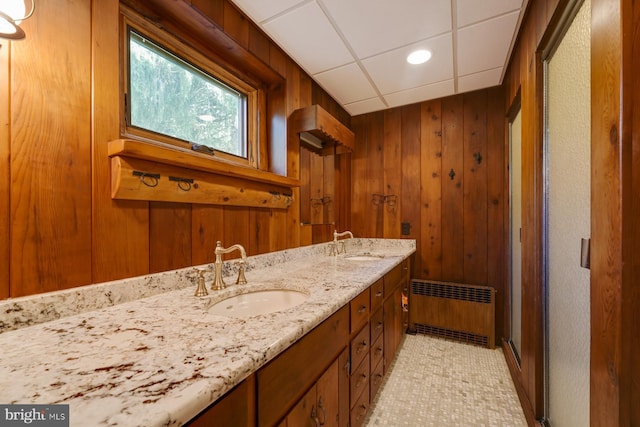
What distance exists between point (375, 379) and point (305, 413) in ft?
2.73

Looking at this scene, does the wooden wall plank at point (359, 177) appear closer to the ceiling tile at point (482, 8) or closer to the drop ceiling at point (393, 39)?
the drop ceiling at point (393, 39)

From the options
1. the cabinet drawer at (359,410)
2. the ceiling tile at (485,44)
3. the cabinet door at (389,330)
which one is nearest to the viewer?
the cabinet drawer at (359,410)

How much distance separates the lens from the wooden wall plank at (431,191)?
2.39 m

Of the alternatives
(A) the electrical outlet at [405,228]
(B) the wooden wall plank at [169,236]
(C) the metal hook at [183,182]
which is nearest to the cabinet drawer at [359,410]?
(B) the wooden wall plank at [169,236]

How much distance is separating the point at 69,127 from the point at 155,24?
0.66 metres

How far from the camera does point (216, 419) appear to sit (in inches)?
18.7

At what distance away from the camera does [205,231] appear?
119 cm

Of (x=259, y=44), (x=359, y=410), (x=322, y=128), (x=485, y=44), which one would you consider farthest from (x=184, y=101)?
(x=485, y=44)

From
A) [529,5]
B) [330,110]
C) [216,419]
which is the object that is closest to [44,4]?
[216,419]

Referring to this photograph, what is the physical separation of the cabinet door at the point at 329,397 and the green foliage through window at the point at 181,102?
122cm

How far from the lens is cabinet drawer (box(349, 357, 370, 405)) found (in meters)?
1.13

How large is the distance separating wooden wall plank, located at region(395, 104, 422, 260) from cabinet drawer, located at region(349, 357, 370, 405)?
1401 millimetres

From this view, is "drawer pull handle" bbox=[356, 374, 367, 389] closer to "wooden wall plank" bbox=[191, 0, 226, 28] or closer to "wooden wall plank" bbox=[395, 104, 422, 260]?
"wooden wall plank" bbox=[395, 104, 422, 260]

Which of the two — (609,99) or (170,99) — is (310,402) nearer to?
(609,99)
